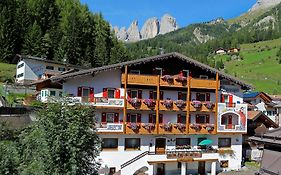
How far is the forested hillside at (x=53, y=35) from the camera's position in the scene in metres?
78.6

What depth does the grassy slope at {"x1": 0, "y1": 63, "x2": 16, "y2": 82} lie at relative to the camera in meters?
65.4

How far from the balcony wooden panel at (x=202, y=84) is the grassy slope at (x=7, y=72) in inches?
1564

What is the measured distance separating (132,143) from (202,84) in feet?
30.7

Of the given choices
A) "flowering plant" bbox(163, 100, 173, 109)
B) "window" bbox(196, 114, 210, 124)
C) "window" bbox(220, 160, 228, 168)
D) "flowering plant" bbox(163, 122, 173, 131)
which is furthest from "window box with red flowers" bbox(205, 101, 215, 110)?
"window" bbox(220, 160, 228, 168)

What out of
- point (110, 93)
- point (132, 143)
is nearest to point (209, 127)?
point (132, 143)

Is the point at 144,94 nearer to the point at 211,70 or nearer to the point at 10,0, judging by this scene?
the point at 211,70

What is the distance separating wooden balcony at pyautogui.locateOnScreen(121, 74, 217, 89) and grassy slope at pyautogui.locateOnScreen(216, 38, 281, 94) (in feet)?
251

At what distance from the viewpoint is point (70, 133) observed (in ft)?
49.6

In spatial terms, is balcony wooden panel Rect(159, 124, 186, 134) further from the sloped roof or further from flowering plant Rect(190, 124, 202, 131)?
the sloped roof

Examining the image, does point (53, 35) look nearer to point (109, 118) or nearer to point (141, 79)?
point (141, 79)

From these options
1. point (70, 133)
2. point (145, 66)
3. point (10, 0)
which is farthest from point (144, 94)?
point (10, 0)

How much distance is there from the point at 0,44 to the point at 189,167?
54201 mm

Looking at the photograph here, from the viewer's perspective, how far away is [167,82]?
3625 centimetres

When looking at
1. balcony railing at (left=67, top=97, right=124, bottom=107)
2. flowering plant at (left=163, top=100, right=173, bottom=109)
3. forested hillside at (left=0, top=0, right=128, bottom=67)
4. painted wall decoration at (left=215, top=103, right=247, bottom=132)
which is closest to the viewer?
balcony railing at (left=67, top=97, right=124, bottom=107)
